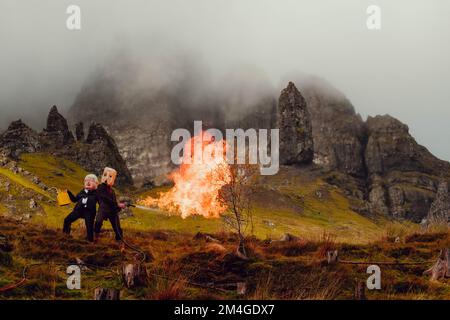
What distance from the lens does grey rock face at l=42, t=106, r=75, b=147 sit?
4791 inches

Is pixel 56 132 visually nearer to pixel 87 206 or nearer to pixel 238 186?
pixel 87 206

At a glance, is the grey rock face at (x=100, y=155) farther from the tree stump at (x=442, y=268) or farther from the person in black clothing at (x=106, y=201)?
the tree stump at (x=442, y=268)

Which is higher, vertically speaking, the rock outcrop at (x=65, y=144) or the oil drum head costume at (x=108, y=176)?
the oil drum head costume at (x=108, y=176)

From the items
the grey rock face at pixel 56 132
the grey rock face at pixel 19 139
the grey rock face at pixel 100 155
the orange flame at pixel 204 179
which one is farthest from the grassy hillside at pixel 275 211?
the grey rock face at pixel 56 132

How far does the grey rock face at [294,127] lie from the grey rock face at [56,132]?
91280mm

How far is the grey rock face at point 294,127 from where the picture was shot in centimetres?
18712

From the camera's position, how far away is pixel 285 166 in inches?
7712

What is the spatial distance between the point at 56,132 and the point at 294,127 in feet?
324

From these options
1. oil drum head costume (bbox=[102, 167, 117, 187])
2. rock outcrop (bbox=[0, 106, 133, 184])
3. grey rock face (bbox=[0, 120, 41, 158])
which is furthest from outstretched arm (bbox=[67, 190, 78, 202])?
grey rock face (bbox=[0, 120, 41, 158])

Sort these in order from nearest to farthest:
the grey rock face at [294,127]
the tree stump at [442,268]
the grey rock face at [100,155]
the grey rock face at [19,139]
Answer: the tree stump at [442,268], the grey rock face at [19,139], the grey rock face at [100,155], the grey rock face at [294,127]

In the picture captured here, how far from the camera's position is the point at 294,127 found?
18962 centimetres

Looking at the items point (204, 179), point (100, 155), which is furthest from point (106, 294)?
point (100, 155)
